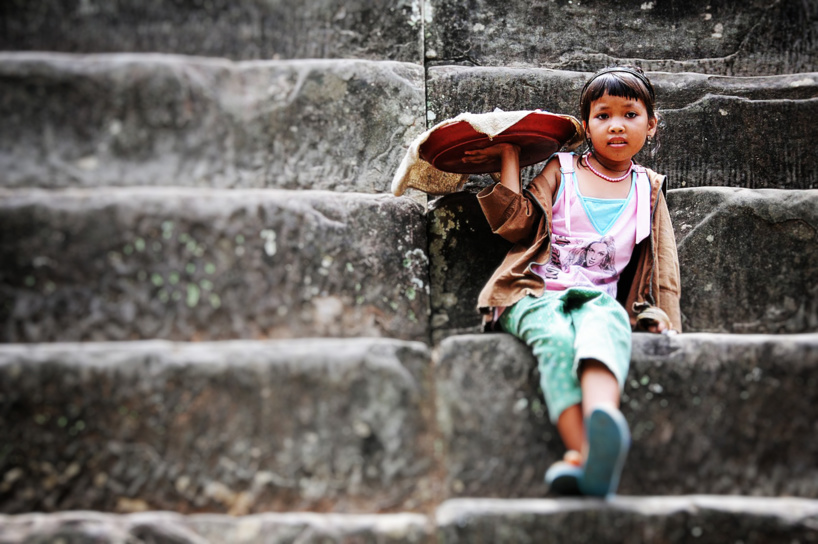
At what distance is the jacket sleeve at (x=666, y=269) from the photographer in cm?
200

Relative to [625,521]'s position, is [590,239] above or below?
above

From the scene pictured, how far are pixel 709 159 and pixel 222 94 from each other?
160 cm

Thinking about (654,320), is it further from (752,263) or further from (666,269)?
(752,263)

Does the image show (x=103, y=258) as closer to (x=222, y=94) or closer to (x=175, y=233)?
(x=175, y=233)

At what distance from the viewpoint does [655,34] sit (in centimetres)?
253

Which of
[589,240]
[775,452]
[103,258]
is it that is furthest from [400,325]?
[775,452]

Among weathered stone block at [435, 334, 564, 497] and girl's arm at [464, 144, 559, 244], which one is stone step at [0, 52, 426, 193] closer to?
girl's arm at [464, 144, 559, 244]

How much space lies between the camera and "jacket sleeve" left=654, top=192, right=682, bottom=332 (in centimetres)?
200

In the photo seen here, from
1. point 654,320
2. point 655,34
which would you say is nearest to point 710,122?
point 655,34

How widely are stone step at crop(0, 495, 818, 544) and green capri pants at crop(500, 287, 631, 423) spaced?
235mm

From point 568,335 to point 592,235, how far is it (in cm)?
46

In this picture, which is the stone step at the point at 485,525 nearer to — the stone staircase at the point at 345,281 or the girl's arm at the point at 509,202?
the stone staircase at the point at 345,281

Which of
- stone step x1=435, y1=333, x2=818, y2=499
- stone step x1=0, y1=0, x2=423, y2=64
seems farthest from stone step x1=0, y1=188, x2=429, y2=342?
stone step x1=0, y1=0, x2=423, y2=64

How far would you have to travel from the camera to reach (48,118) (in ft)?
6.53
